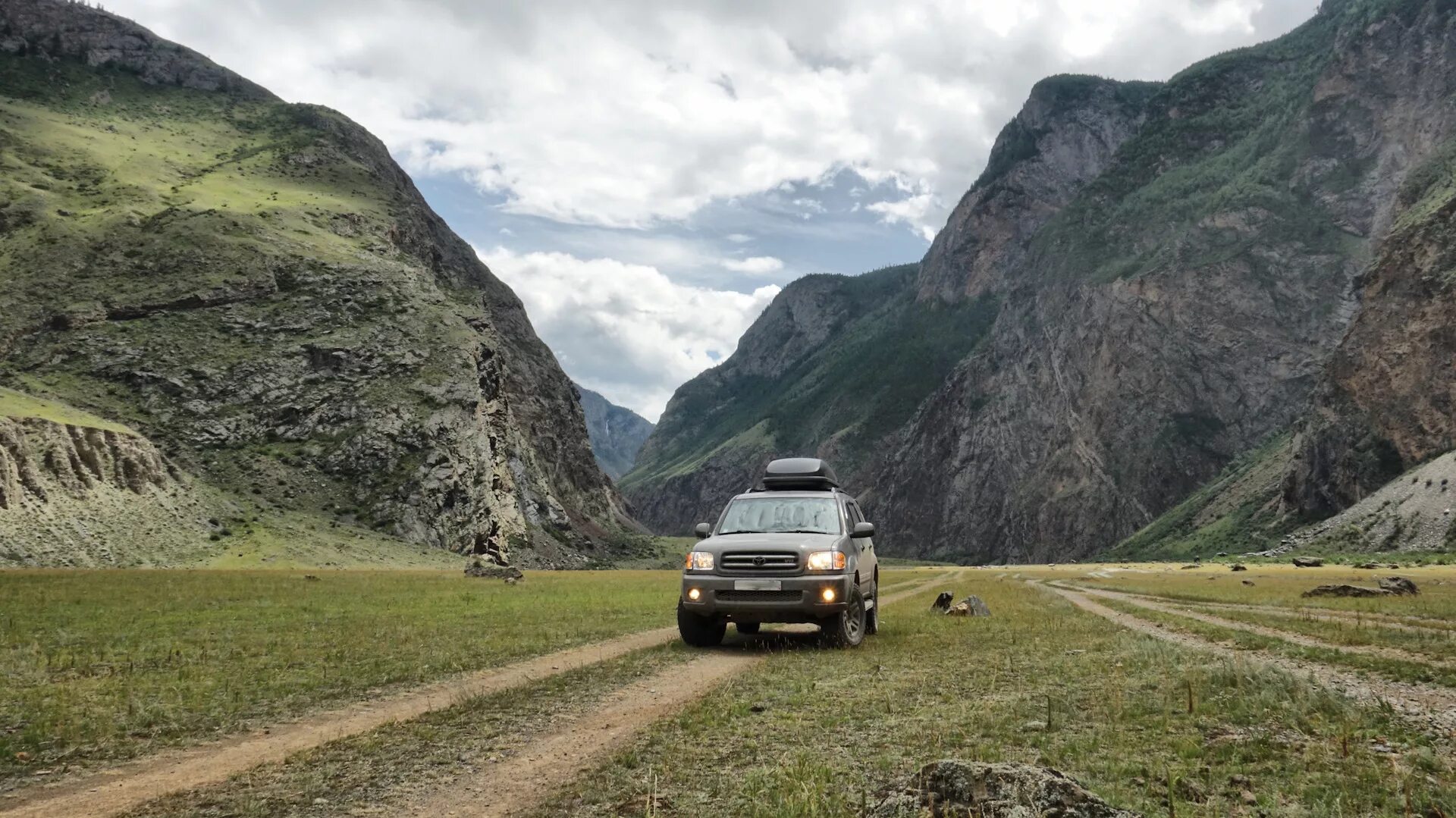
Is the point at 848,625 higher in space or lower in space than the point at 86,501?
lower

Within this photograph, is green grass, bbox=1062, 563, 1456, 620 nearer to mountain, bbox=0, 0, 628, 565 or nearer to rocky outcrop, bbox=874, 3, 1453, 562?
mountain, bbox=0, 0, 628, 565

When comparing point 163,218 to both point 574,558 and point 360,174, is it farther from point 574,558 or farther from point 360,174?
point 574,558

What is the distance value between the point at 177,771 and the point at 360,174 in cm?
14062

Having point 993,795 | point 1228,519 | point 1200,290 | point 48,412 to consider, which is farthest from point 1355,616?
point 1200,290

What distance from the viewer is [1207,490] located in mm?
123500

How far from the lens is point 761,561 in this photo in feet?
45.6

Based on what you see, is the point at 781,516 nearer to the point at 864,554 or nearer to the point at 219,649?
the point at 864,554

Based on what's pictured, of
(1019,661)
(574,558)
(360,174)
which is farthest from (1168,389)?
(1019,661)

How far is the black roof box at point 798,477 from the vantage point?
62.3 feet

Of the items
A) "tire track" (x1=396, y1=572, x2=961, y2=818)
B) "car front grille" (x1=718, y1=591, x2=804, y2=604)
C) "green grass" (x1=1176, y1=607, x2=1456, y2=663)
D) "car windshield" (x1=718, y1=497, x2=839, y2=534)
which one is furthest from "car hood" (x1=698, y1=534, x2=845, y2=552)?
"green grass" (x1=1176, y1=607, x2=1456, y2=663)

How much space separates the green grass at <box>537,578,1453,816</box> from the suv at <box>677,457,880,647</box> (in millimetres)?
2365

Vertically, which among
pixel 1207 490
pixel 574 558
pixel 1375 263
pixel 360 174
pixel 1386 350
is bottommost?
pixel 574 558

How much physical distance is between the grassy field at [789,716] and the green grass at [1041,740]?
1.2 inches

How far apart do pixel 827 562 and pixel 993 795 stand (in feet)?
31.0
